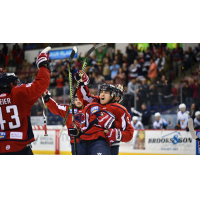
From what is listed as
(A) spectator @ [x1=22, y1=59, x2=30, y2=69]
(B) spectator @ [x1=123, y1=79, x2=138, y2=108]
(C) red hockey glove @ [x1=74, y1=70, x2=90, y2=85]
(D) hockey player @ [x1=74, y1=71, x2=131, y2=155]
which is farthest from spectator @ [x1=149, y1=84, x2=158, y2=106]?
(A) spectator @ [x1=22, y1=59, x2=30, y2=69]

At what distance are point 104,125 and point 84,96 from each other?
0.52m

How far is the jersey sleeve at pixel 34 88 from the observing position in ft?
8.44

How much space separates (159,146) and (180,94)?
4.22 feet

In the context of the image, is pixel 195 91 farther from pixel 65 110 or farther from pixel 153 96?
pixel 65 110

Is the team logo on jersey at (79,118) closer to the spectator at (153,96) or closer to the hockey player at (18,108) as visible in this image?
the hockey player at (18,108)

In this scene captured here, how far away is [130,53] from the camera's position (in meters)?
6.96

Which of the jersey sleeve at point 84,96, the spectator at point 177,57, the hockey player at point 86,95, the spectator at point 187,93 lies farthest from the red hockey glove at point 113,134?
the spectator at point 177,57

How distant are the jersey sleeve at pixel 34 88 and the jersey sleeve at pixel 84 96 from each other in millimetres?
835

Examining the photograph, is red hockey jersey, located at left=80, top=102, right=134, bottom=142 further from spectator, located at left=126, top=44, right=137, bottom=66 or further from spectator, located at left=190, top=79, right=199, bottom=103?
spectator, located at left=126, top=44, right=137, bottom=66

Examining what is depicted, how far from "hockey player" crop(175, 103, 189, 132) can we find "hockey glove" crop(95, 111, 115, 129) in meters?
3.11

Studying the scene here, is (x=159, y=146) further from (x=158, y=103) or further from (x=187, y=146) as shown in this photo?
(x=158, y=103)

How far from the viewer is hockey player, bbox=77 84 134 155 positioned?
3.13 meters

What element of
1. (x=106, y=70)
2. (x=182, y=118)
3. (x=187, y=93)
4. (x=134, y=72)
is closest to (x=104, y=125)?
(x=182, y=118)

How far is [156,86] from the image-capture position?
610 cm
